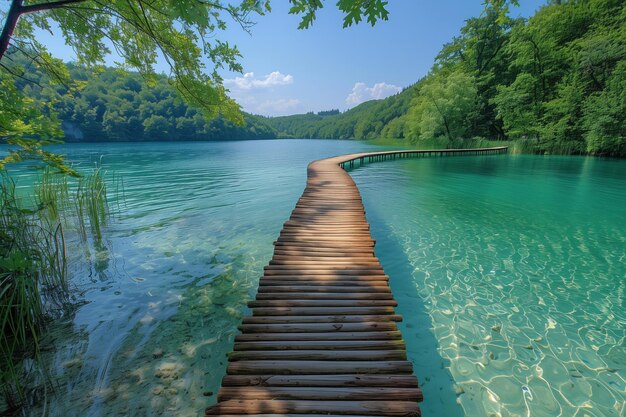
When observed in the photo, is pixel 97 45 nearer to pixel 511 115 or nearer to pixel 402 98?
pixel 511 115

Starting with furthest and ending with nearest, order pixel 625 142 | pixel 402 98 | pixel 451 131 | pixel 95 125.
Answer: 1. pixel 402 98
2. pixel 95 125
3. pixel 451 131
4. pixel 625 142

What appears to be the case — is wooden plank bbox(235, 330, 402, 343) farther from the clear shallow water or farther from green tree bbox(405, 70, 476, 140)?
green tree bbox(405, 70, 476, 140)

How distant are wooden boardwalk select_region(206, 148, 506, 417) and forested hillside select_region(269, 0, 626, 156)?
2733 centimetres

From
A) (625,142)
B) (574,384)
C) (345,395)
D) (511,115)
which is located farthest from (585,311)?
(511,115)

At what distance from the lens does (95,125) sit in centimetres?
7069

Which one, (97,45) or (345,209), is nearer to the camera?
(97,45)

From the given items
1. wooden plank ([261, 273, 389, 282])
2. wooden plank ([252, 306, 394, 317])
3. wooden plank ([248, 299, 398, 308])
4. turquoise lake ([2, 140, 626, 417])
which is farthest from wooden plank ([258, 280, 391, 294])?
turquoise lake ([2, 140, 626, 417])

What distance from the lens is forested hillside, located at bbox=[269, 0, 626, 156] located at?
2775 cm

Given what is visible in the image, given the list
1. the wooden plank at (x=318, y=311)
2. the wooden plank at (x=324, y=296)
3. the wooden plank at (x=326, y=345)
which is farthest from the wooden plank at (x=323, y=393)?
the wooden plank at (x=324, y=296)

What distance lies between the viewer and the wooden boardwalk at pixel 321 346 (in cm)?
228

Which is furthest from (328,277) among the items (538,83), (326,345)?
(538,83)

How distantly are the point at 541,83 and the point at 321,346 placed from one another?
166 ft

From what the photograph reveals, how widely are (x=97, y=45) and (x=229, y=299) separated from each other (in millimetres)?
5119

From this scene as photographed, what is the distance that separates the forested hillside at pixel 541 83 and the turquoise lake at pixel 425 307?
23.2m
